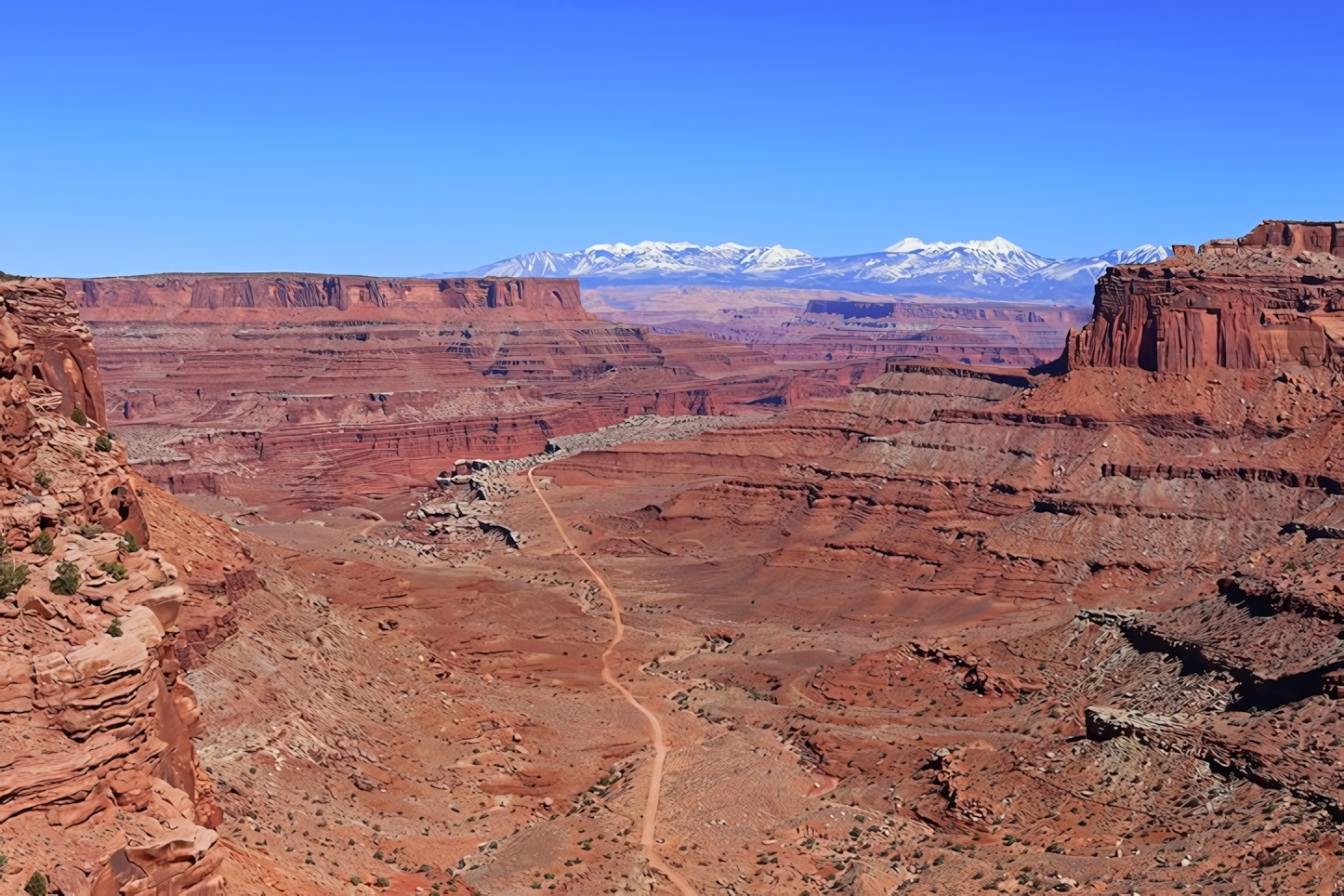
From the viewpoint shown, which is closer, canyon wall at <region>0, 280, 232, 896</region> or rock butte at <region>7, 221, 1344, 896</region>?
canyon wall at <region>0, 280, 232, 896</region>

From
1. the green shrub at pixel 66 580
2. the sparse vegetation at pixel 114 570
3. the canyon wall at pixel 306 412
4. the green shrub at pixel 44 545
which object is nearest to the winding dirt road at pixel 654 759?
the sparse vegetation at pixel 114 570

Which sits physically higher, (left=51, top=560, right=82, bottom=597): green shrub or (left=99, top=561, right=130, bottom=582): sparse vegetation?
(left=51, top=560, right=82, bottom=597): green shrub

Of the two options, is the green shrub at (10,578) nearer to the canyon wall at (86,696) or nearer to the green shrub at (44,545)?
the canyon wall at (86,696)

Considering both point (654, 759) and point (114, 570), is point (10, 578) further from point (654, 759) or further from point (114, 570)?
point (654, 759)

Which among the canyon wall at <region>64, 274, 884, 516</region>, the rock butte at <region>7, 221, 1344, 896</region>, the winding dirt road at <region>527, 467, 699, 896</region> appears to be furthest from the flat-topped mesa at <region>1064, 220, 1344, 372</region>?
the canyon wall at <region>64, 274, 884, 516</region>

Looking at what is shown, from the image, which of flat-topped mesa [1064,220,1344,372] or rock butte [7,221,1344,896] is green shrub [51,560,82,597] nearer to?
rock butte [7,221,1344,896]

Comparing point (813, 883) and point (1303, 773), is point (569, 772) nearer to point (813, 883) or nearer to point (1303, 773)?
point (813, 883)
